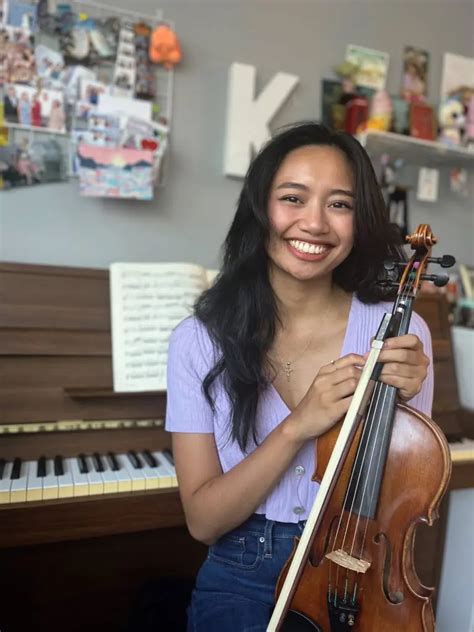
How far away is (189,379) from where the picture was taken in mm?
933

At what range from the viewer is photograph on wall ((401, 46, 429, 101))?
2227mm

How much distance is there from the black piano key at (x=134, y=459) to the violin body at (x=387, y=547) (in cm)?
62

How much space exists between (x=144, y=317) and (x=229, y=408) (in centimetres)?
53

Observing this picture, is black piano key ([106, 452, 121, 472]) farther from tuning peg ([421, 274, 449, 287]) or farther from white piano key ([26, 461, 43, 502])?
tuning peg ([421, 274, 449, 287])

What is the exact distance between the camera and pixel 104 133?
1740 millimetres

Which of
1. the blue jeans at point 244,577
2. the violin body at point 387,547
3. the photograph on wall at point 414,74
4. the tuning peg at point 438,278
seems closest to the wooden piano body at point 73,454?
the blue jeans at point 244,577

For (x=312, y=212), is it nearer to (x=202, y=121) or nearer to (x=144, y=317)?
(x=144, y=317)

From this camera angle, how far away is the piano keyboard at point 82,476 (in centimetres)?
110

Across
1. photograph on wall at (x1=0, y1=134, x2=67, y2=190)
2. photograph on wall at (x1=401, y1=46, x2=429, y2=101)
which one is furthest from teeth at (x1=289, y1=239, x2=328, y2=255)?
photograph on wall at (x1=401, y1=46, x2=429, y2=101)

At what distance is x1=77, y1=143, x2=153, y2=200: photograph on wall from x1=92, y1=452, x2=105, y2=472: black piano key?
2.88 feet

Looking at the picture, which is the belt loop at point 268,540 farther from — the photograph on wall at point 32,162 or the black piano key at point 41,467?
the photograph on wall at point 32,162

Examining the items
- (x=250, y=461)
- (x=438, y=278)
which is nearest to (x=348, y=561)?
(x=250, y=461)

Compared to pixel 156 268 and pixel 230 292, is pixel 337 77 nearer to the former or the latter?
pixel 156 268

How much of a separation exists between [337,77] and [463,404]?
1.39 m
